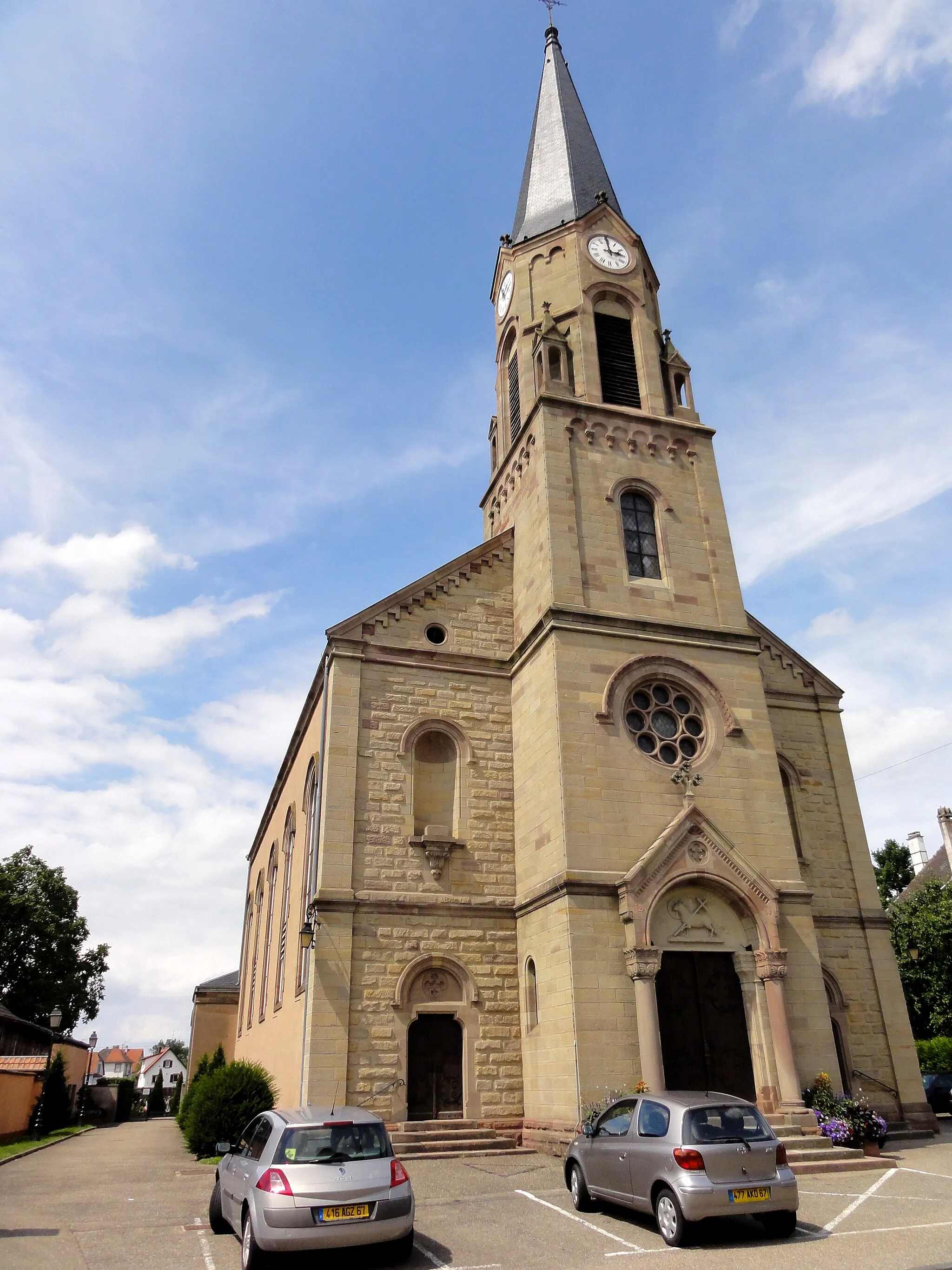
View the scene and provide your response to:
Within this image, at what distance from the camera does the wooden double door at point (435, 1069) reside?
1888 centimetres

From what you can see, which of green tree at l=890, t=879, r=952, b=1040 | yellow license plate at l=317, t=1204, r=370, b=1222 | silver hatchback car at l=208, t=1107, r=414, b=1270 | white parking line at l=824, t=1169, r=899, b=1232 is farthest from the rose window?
green tree at l=890, t=879, r=952, b=1040

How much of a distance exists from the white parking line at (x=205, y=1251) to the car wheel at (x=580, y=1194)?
185 inches

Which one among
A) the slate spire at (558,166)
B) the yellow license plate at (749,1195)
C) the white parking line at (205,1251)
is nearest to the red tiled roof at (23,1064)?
the white parking line at (205,1251)

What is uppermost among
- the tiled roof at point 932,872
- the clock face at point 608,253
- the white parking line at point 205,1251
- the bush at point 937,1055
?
the clock face at point 608,253

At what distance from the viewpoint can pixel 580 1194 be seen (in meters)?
12.1

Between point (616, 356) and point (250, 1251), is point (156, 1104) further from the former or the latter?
point (250, 1251)

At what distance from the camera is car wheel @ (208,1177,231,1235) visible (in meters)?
11.1

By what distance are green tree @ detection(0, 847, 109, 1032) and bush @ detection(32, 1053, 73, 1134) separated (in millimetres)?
12647

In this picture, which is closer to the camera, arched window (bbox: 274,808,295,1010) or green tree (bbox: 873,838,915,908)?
arched window (bbox: 274,808,295,1010)

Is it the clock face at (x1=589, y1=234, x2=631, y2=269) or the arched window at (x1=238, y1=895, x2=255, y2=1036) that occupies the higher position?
the clock face at (x1=589, y1=234, x2=631, y2=269)

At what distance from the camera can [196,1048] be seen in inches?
1645

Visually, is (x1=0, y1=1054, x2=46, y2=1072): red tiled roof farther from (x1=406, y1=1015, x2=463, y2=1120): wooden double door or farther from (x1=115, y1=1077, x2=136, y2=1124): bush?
(x1=406, y1=1015, x2=463, y2=1120): wooden double door

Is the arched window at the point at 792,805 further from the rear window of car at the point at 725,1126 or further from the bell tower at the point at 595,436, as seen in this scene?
the rear window of car at the point at 725,1126

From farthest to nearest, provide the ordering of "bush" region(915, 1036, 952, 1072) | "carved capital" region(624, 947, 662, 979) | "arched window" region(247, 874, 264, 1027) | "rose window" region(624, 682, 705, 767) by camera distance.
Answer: "arched window" region(247, 874, 264, 1027) → "bush" region(915, 1036, 952, 1072) → "rose window" region(624, 682, 705, 767) → "carved capital" region(624, 947, 662, 979)
